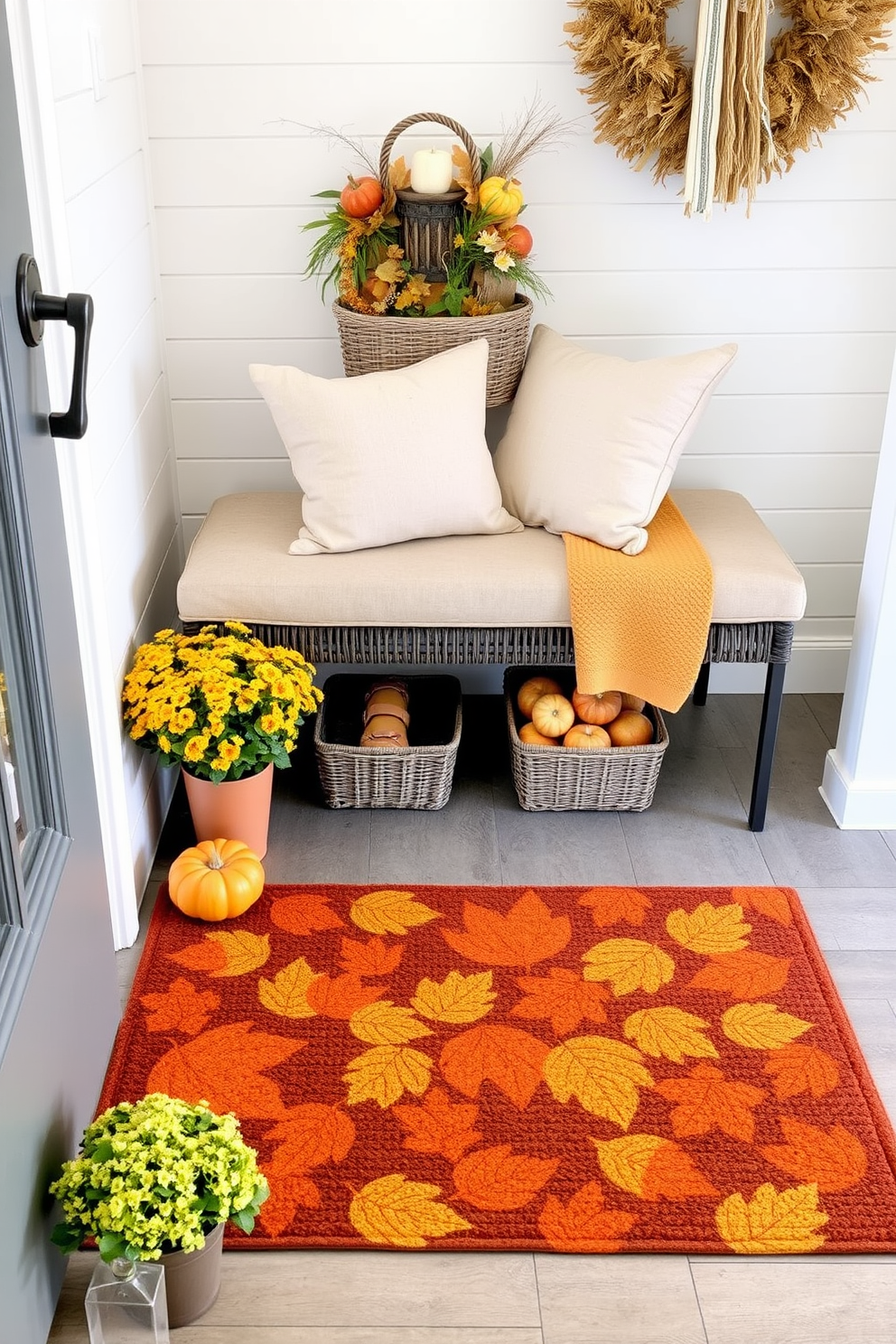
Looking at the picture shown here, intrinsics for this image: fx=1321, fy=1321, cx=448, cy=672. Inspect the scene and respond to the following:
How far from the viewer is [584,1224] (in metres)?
1.84

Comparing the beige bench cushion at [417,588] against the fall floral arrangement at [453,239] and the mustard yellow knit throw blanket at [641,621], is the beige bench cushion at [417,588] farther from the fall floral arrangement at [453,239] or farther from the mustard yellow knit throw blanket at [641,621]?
the fall floral arrangement at [453,239]

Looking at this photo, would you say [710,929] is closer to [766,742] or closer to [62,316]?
[766,742]

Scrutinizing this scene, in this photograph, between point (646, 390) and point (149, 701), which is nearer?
point (149, 701)

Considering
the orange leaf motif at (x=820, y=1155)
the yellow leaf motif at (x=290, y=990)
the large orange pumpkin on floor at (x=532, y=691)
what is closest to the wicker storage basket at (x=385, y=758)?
the large orange pumpkin on floor at (x=532, y=691)

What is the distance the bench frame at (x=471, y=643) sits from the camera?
2.60 meters

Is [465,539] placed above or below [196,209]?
below

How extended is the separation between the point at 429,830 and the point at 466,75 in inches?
62.0

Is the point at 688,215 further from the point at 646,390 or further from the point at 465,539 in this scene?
the point at 465,539

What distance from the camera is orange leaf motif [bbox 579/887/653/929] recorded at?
2.46 m

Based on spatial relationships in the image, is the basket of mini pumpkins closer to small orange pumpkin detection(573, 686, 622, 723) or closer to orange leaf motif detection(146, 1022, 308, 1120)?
small orange pumpkin detection(573, 686, 622, 723)

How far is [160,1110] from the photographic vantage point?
1.69m

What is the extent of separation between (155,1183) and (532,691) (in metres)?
1.46

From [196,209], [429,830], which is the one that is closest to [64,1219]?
[429,830]

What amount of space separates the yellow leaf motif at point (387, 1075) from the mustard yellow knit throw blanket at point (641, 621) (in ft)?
2.65
